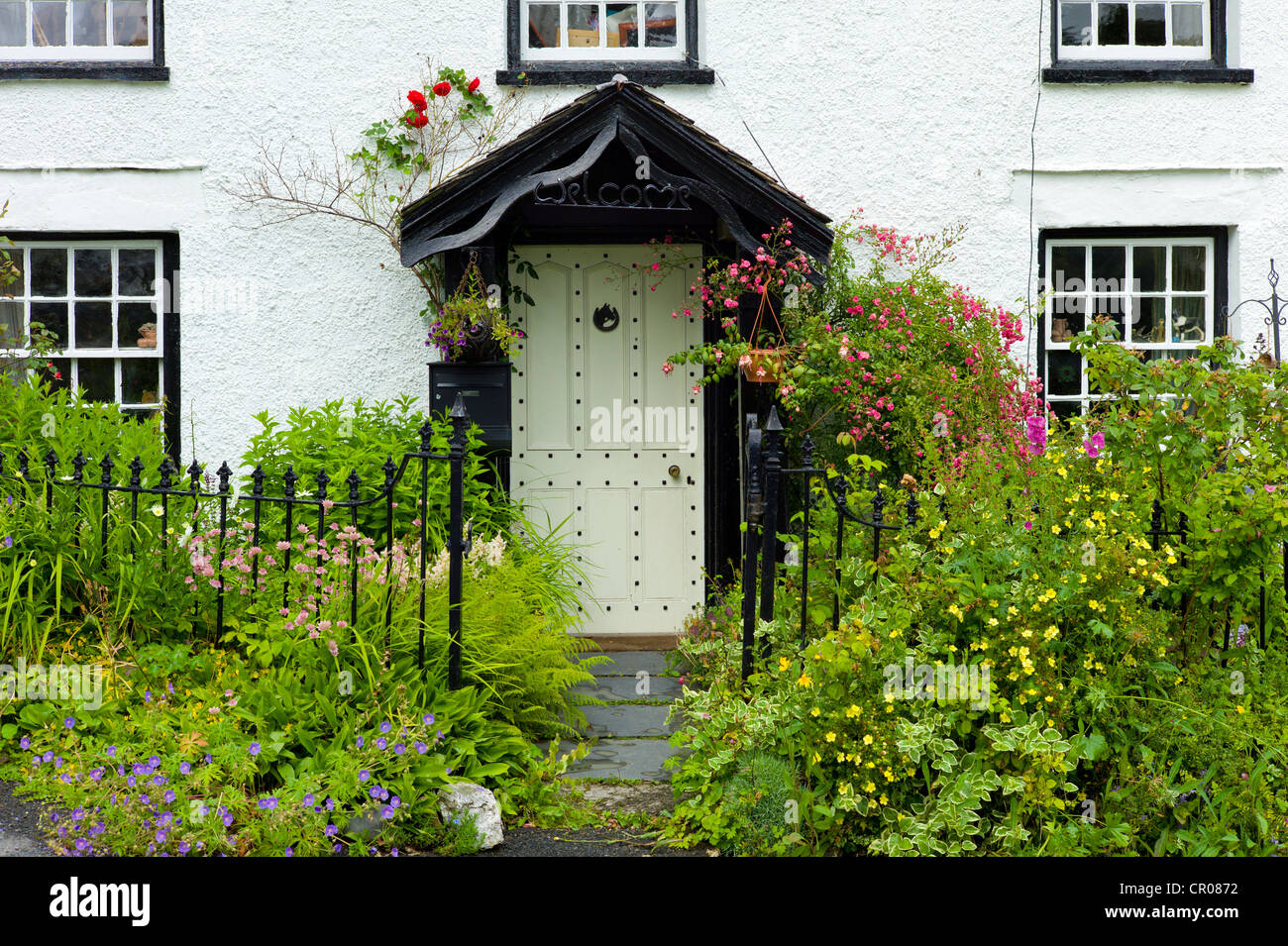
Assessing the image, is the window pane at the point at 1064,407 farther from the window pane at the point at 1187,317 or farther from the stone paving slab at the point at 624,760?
the stone paving slab at the point at 624,760

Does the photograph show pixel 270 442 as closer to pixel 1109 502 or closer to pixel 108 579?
pixel 108 579

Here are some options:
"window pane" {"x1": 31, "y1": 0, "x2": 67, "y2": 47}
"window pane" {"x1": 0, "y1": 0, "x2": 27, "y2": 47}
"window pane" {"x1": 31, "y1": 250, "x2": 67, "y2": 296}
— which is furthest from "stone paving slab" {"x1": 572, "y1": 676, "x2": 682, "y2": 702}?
"window pane" {"x1": 0, "y1": 0, "x2": 27, "y2": 47}

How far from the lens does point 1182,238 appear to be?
7285mm

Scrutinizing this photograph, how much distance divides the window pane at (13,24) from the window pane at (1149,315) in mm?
7185

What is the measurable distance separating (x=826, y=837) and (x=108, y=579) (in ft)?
10.4

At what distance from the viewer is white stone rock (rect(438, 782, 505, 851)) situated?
13.5 feet

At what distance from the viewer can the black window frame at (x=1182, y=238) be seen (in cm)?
722

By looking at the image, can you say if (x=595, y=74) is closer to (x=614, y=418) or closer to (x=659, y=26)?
(x=659, y=26)

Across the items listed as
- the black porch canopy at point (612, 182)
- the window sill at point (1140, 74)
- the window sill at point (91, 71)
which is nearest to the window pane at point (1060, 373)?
the window sill at point (1140, 74)

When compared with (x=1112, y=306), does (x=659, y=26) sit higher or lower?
higher

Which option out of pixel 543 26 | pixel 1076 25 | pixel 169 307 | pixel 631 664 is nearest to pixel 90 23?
pixel 169 307

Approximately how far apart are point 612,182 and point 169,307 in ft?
9.41

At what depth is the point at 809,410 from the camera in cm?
676

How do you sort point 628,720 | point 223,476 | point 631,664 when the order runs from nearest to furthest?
point 223,476
point 628,720
point 631,664
